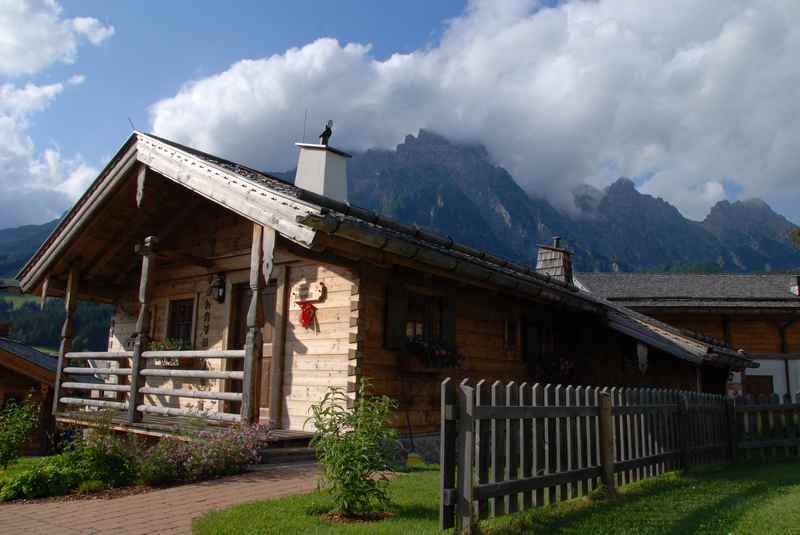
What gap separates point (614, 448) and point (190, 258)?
7950mm

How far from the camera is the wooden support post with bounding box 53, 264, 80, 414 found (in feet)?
41.0

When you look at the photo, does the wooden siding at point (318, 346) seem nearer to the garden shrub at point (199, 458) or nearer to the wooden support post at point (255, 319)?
the wooden support post at point (255, 319)

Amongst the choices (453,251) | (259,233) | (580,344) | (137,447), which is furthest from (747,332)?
(137,447)

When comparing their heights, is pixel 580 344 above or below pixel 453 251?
below

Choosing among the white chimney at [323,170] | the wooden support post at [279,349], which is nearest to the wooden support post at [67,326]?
the white chimney at [323,170]

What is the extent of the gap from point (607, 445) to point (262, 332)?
555cm

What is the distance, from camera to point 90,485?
23.0 feet

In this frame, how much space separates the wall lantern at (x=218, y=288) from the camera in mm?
11500

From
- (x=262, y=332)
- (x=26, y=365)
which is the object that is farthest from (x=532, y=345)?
(x=26, y=365)

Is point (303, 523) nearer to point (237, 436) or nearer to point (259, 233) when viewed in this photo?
point (237, 436)

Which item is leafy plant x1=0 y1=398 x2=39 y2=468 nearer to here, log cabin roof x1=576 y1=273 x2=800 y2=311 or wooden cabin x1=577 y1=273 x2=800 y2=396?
wooden cabin x1=577 y1=273 x2=800 y2=396

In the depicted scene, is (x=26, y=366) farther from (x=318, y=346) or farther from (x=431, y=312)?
(x=431, y=312)

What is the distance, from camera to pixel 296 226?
7.66m

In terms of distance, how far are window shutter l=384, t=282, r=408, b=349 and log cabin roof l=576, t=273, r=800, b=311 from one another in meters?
15.8
